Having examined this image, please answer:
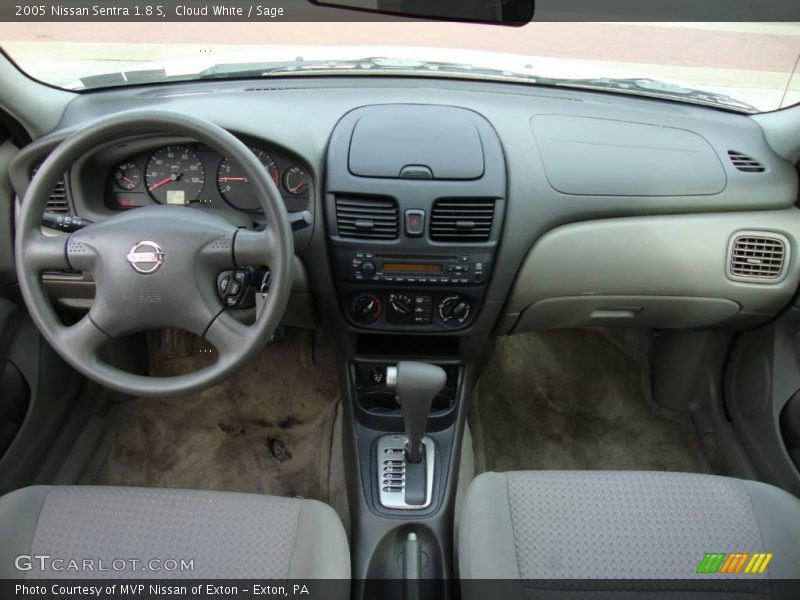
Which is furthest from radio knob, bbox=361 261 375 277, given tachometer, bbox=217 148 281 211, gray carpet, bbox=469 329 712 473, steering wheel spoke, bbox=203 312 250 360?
gray carpet, bbox=469 329 712 473

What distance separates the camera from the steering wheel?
1363mm

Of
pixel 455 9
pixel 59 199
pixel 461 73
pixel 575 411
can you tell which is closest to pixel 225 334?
pixel 59 199

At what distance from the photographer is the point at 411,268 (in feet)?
5.91

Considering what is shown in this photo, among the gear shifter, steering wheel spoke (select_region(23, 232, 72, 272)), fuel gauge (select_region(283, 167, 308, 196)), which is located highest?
steering wheel spoke (select_region(23, 232, 72, 272))

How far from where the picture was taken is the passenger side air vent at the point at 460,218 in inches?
68.6

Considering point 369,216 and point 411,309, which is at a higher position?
point 369,216

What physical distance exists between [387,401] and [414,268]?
2.00 feet

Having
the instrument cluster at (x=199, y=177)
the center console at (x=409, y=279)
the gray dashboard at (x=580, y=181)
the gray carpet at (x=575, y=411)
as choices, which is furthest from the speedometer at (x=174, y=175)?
the gray carpet at (x=575, y=411)

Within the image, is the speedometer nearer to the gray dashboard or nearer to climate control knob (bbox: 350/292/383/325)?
the gray dashboard

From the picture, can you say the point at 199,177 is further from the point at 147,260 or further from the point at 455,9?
the point at 455,9

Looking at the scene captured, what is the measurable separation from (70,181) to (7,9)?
600 mm

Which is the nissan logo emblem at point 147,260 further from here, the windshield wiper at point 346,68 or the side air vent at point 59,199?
the windshield wiper at point 346,68

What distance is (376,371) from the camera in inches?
85.8

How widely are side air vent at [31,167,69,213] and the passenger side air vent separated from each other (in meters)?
1.05
